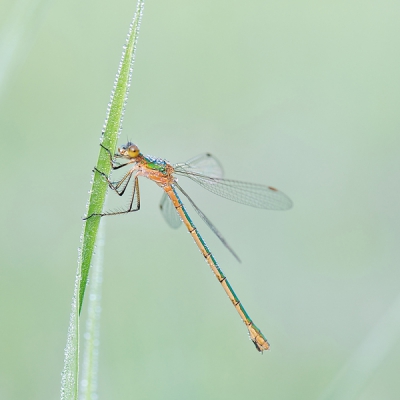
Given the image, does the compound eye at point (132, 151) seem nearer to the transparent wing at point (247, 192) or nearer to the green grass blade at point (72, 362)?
the transparent wing at point (247, 192)

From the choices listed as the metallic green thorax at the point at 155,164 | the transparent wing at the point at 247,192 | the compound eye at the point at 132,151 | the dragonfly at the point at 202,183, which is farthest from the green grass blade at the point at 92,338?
the transparent wing at the point at 247,192

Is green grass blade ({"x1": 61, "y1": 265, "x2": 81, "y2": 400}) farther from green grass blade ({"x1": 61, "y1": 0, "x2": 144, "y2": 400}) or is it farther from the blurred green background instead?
the blurred green background

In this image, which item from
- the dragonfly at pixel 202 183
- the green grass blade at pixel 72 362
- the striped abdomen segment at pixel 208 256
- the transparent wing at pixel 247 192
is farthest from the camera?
the transparent wing at pixel 247 192

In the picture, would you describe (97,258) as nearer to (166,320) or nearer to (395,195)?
(166,320)

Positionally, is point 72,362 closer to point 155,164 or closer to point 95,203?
point 95,203

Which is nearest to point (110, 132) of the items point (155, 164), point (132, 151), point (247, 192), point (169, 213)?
point (132, 151)
